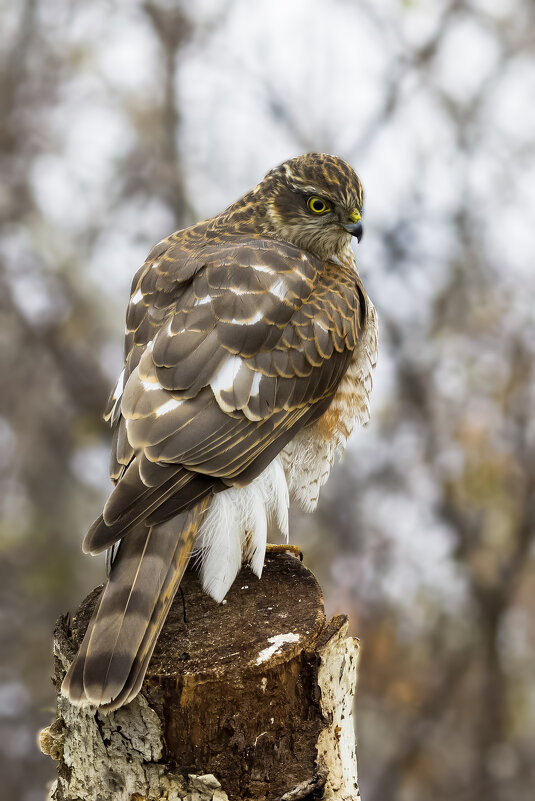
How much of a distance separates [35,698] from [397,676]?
3.47m

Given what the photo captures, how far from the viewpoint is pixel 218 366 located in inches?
125

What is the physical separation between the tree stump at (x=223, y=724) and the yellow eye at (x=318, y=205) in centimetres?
187

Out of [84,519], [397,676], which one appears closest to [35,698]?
[84,519]

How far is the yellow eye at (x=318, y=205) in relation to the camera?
396 centimetres

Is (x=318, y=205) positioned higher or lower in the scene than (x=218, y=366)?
higher

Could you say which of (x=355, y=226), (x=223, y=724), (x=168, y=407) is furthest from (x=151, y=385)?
(x=355, y=226)

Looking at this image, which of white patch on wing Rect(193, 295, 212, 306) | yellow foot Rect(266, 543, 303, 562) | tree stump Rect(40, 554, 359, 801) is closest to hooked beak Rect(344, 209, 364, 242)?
white patch on wing Rect(193, 295, 212, 306)

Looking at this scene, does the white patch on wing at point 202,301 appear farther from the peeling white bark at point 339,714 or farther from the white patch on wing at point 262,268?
the peeling white bark at point 339,714

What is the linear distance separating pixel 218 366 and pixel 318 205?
116 cm

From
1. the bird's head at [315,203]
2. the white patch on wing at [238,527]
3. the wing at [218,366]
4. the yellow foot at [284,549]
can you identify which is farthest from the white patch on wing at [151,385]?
the bird's head at [315,203]

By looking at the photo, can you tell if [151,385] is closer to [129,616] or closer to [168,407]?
[168,407]

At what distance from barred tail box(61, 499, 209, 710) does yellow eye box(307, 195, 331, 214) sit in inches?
66.8

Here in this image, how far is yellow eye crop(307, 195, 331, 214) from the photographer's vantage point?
13.0 ft

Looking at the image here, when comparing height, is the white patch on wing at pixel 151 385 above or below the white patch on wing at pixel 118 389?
below
